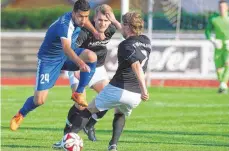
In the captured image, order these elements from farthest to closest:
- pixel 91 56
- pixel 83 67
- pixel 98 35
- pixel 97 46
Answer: pixel 97 46, pixel 98 35, pixel 91 56, pixel 83 67

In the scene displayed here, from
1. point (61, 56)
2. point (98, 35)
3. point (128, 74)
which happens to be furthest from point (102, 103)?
point (98, 35)

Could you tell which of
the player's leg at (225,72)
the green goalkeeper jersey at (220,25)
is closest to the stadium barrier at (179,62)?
the green goalkeeper jersey at (220,25)

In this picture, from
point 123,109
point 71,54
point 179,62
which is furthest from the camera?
point 179,62

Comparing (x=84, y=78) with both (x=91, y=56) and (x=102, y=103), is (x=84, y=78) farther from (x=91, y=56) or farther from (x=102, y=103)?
(x=102, y=103)

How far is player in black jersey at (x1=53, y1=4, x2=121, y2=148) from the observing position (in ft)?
44.0

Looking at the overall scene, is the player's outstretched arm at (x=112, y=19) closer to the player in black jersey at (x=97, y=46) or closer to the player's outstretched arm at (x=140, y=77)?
the player in black jersey at (x=97, y=46)

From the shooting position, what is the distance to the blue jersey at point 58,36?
496 inches

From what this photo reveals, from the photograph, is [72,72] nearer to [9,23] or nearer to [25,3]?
[9,23]

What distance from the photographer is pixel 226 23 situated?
24.0 metres

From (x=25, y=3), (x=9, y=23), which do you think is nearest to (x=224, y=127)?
(x=9, y=23)

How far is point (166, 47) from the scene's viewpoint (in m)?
26.8

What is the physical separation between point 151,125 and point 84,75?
3102 millimetres

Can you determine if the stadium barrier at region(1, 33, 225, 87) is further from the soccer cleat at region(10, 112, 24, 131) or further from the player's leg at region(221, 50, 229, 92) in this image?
the soccer cleat at region(10, 112, 24, 131)

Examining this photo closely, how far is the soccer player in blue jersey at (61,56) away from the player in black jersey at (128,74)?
3.13 ft
